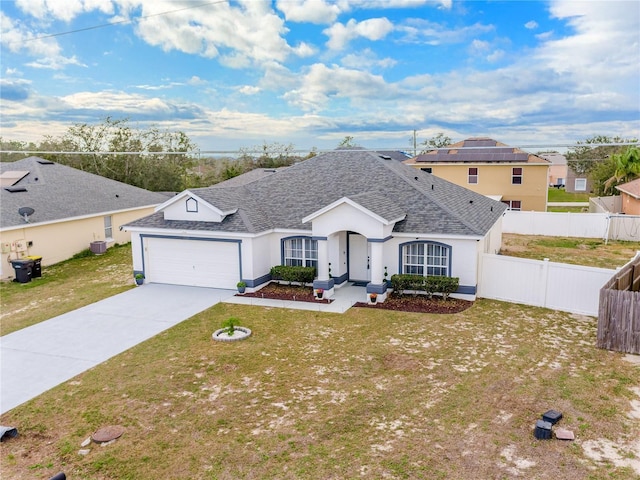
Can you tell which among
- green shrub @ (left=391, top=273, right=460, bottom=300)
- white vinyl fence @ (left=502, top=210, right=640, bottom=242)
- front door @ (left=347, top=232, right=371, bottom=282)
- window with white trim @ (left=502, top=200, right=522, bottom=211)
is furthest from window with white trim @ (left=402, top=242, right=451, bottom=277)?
window with white trim @ (left=502, top=200, right=522, bottom=211)

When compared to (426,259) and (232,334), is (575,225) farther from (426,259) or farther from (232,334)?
(232,334)

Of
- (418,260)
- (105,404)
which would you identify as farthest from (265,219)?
(105,404)

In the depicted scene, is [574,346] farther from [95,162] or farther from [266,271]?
[95,162]

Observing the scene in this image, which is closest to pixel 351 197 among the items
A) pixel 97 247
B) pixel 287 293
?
pixel 287 293

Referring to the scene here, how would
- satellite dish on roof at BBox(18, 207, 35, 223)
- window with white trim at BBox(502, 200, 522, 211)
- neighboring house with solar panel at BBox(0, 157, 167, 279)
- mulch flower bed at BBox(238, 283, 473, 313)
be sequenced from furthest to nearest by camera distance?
window with white trim at BBox(502, 200, 522, 211) → satellite dish on roof at BBox(18, 207, 35, 223) → neighboring house with solar panel at BBox(0, 157, 167, 279) → mulch flower bed at BBox(238, 283, 473, 313)

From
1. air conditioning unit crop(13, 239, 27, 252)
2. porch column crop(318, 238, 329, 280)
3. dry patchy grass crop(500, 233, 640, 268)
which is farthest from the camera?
dry patchy grass crop(500, 233, 640, 268)

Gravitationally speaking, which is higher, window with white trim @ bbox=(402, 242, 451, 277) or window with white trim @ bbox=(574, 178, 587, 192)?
window with white trim @ bbox=(574, 178, 587, 192)

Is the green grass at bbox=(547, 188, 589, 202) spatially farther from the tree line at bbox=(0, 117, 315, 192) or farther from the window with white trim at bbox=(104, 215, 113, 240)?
the window with white trim at bbox=(104, 215, 113, 240)
